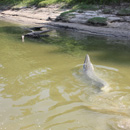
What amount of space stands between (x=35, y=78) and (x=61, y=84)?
85 cm

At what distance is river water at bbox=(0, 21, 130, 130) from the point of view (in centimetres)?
354

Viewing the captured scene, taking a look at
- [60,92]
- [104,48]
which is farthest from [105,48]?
[60,92]

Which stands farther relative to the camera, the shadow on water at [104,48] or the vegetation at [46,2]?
the vegetation at [46,2]

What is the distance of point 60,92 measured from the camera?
4.74 metres

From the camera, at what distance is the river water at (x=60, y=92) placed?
354 centimetres

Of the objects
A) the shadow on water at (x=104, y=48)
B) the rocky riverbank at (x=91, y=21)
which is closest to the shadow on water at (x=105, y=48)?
the shadow on water at (x=104, y=48)

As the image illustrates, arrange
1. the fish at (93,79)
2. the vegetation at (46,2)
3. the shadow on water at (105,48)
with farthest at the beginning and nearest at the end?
the vegetation at (46,2)
the shadow on water at (105,48)
the fish at (93,79)

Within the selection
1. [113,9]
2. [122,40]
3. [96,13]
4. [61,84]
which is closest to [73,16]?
[96,13]

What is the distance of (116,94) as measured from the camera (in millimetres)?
4641

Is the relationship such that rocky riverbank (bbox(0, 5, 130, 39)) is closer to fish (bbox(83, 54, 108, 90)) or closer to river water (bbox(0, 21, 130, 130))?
river water (bbox(0, 21, 130, 130))

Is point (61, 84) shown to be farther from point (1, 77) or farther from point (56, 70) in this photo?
point (1, 77)

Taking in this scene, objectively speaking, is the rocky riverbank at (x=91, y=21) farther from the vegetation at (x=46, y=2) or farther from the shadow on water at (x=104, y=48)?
the shadow on water at (x=104, y=48)

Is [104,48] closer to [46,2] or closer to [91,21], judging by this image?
[91,21]

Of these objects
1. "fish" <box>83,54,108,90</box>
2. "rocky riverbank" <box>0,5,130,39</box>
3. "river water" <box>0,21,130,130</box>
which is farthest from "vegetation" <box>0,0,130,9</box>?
"fish" <box>83,54,108,90</box>
